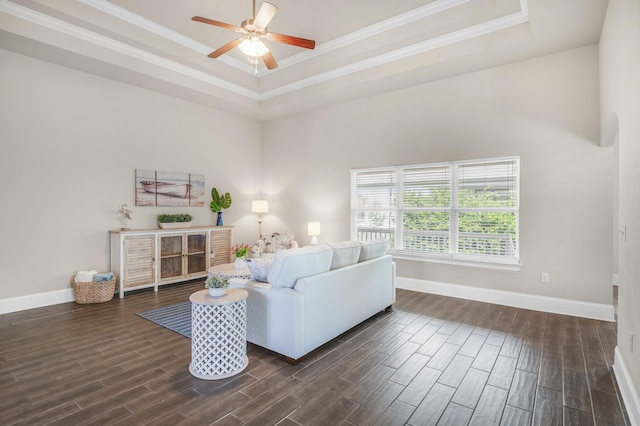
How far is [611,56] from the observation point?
3072 mm

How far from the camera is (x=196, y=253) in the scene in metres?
5.79

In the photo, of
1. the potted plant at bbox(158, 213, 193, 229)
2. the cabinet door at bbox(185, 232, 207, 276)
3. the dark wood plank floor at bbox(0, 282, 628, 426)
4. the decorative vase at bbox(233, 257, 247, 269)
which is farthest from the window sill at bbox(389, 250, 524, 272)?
the potted plant at bbox(158, 213, 193, 229)

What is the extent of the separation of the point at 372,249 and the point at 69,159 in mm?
4476

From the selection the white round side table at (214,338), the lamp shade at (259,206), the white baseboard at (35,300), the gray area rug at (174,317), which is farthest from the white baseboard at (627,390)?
the white baseboard at (35,300)

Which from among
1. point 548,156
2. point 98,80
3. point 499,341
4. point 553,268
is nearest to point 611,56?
point 548,156

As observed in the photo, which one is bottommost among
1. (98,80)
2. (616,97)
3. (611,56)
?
(616,97)

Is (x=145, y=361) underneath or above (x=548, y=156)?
underneath

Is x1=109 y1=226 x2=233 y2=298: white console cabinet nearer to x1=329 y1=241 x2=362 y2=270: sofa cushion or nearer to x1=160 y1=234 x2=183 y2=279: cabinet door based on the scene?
x1=160 y1=234 x2=183 y2=279: cabinet door

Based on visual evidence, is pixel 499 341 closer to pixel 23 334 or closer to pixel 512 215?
pixel 512 215

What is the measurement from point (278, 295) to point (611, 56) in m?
3.85

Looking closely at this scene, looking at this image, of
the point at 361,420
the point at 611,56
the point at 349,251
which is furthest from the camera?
the point at 349,251

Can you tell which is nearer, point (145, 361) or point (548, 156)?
point (145, 361)

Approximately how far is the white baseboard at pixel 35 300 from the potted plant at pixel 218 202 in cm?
258

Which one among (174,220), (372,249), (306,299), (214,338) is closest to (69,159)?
(174,220)
